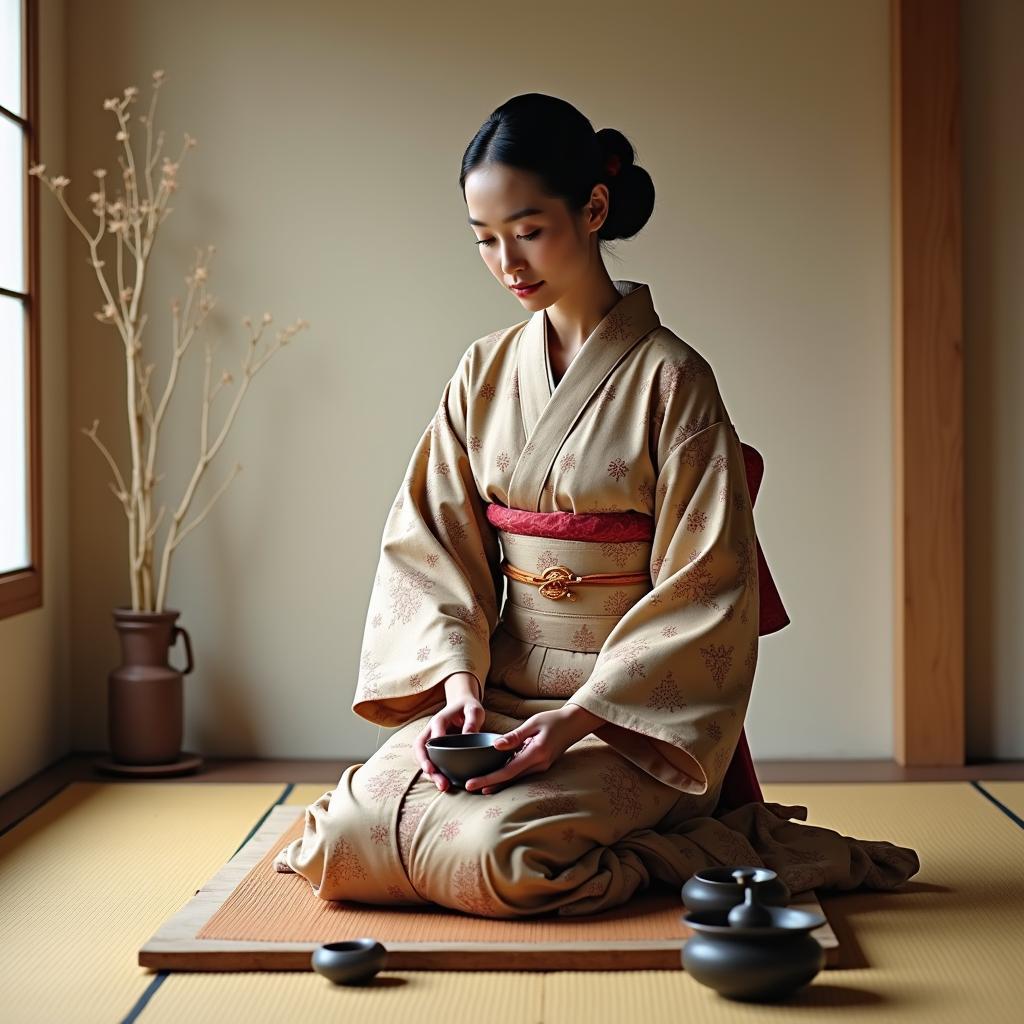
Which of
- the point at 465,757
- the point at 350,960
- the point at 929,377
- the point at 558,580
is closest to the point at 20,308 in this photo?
the point at 558,580

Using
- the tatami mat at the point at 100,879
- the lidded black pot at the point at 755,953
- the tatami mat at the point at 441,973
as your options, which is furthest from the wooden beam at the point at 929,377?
the lidded black pot at the point at 755,953

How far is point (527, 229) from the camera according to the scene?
2727mm

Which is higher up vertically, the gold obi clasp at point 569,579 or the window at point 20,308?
the window at point 20,308

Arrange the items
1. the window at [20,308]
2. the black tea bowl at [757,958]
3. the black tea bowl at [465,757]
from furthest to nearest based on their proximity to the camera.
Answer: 1. the window at [20,308]
2. the black tea bowl at [465,757]
3. the black tea bowl at [757,958]

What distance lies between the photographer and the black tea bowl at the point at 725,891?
7.61 ft

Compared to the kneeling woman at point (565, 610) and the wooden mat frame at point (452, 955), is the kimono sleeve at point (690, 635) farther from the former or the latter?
the wooden mat frame at point (452, 955)

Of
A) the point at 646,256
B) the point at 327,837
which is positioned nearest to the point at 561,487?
the point at 327,837

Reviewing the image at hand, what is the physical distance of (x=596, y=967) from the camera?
232 centimetres

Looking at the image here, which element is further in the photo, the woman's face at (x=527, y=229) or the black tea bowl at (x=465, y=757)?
the woman's face at (x=527, y=229)

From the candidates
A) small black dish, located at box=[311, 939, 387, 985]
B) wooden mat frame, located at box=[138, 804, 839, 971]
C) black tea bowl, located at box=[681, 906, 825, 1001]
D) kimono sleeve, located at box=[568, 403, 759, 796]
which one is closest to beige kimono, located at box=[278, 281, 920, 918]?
kimono sleeve, located at box=[568, 403, 759, 796]

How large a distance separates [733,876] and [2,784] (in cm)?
226

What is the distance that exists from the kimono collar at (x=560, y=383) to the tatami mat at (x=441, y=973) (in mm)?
986

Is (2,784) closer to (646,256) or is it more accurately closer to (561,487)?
(561,487)

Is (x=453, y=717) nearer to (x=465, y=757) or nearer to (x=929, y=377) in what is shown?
(x=465, y=757)
